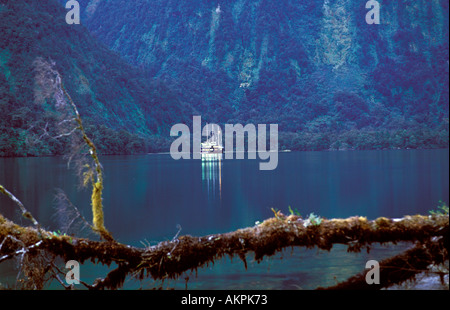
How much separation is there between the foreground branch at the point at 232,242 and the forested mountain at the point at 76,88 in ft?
258

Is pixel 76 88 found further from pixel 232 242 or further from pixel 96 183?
pixel 232 242

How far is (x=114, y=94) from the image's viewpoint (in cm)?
17400

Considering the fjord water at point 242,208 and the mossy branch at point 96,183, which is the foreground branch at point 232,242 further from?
→ the fjord water at point 242,208

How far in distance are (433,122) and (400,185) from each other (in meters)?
144

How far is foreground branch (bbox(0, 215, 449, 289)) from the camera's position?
635 cm

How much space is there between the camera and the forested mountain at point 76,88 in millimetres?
99062

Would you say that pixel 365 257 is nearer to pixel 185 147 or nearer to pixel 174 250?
pixel 174 250

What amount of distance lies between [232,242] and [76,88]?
145 metres

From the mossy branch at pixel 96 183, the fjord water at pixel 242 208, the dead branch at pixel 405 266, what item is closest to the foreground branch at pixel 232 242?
the dead branch at pixel 405 266

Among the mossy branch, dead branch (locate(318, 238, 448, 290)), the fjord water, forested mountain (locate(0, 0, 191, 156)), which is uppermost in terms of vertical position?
forested mountain (locate(0, 0, 191, 156))

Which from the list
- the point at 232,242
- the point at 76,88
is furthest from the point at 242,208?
the point at 76,88

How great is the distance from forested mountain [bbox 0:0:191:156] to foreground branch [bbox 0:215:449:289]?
7869 cm

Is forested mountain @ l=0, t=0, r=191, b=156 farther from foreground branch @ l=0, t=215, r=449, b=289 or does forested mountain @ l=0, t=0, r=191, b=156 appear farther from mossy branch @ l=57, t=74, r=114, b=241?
foreground branch @ l=0, t=215, r=449, b=289

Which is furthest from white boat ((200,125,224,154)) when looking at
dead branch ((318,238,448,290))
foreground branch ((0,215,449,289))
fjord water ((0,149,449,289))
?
dead branch ((318,238,448,290))
